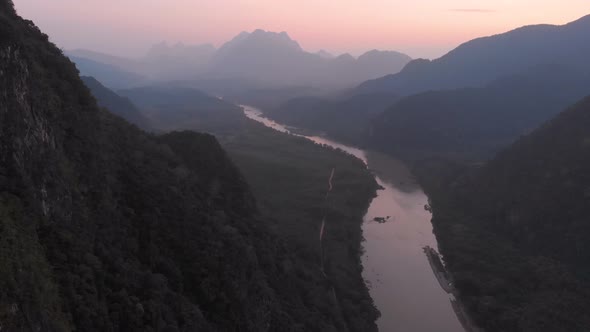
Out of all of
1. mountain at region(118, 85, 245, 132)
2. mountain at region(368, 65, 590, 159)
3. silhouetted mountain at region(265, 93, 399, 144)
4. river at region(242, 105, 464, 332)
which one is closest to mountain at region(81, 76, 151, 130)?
mountain at region(118, 85, 245, 132)

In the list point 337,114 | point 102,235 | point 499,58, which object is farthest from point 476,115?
point 102,235

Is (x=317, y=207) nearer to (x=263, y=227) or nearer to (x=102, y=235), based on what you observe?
(x=263, y=227)

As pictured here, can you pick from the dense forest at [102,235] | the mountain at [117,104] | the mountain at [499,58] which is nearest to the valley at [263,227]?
the dense forest at [102,235]

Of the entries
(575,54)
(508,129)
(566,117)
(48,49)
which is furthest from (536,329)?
(575,54)

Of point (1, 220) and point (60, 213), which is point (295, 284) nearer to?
point (60, 213)

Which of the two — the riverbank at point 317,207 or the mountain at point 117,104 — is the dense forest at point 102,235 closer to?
the riverbank at point 317,207

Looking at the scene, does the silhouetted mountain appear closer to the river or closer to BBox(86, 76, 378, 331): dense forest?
BBox(86, 76, 378, 331): dense forest
